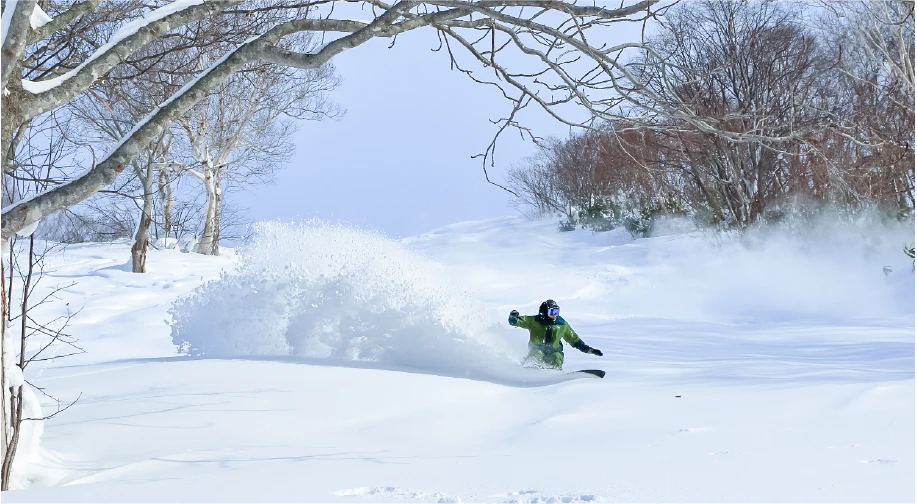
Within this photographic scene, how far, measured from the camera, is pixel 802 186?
18188mm

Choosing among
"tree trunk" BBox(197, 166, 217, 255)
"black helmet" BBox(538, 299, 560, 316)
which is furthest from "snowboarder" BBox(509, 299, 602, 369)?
"tree trunk" BBox(197, 166, 217, 255)

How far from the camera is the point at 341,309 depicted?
7.70 metres

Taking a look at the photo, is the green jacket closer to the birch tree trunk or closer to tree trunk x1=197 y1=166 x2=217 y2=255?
the birch tree trunk

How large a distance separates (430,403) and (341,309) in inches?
92.2

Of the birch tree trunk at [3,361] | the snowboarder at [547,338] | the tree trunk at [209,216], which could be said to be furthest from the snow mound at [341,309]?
the tree trunk at [209,216]

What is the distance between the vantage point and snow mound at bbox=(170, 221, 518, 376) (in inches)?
289

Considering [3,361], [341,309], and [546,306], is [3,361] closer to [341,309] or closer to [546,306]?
[341,309]

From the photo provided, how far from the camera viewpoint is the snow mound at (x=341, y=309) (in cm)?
734

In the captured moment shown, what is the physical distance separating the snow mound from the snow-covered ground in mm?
24

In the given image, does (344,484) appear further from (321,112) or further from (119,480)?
(321,112)

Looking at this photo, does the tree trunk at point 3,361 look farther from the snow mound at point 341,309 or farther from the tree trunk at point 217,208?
the tree trunk at point 217,208

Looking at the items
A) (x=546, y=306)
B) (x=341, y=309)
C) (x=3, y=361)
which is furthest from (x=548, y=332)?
(x=3, y=361)

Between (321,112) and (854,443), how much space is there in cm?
2014

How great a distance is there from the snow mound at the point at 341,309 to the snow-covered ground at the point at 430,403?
0.02 metres
